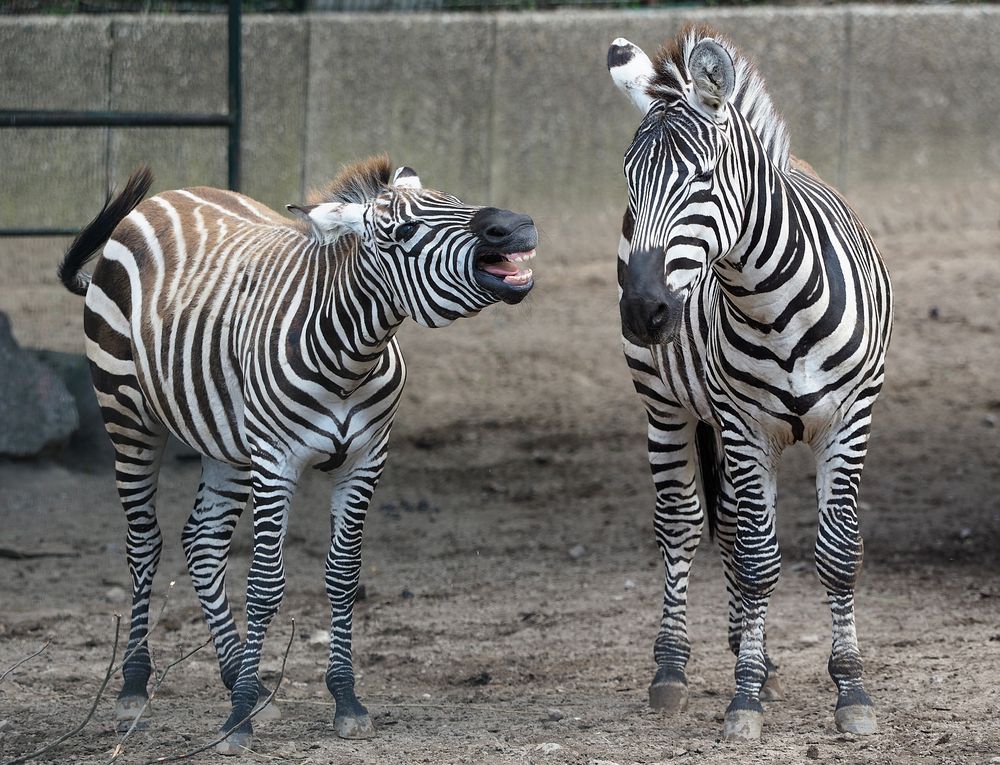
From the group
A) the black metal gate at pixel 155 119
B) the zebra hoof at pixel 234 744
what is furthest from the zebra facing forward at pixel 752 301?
the black metal gate at pixel 155 119

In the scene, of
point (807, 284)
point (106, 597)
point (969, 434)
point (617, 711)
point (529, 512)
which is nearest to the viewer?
point (807, 284)

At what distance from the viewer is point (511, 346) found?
391 inches

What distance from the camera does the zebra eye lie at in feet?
13.8

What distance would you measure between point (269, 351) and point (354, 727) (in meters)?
1.35

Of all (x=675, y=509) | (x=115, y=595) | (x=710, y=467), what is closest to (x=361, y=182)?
(x=675, y=509)

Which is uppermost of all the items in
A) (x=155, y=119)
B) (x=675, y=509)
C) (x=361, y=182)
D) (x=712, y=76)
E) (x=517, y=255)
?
(x=712, y=76)

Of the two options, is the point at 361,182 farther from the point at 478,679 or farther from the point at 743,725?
the point at 743,725

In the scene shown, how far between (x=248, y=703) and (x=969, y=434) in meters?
5.49

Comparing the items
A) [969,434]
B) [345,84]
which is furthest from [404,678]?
[345,84]

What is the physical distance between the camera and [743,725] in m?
4.36

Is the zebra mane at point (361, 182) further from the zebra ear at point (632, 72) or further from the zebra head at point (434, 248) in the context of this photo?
the zebra ear at point (632, 72)

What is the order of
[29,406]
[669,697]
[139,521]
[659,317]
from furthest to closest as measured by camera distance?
[29,406] < [139,521] < [669,697] < [659,317]

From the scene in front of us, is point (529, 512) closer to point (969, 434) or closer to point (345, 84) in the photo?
point (969, 434)

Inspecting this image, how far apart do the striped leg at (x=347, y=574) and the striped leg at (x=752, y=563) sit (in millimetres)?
1242
